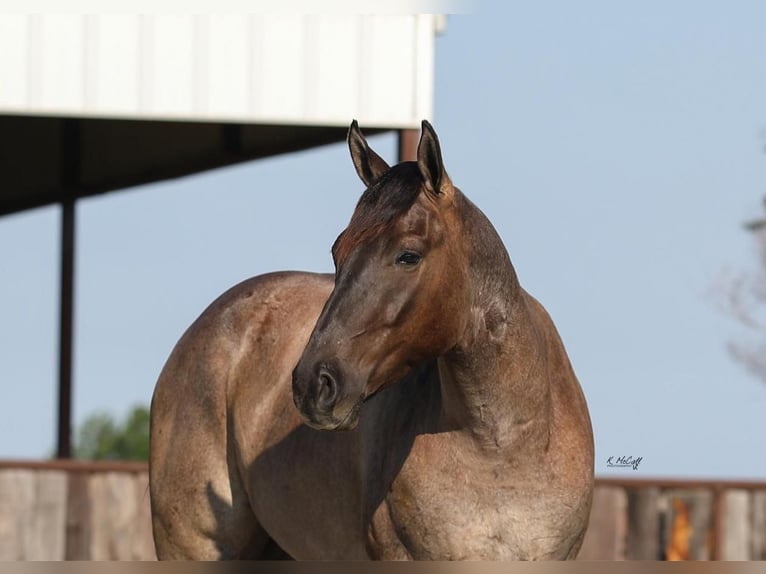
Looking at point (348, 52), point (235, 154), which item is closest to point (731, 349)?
point (235, 154)

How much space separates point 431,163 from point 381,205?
0.58 feet

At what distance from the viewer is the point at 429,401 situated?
4.20m

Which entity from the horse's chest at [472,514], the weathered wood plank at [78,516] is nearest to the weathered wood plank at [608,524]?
the weathered wood plank at [78,516]

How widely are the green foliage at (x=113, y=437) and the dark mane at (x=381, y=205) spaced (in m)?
39.2

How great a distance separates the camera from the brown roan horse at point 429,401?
366 centimetres

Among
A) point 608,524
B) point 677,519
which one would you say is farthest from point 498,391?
point 677,519

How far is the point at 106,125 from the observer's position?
11.4 meters

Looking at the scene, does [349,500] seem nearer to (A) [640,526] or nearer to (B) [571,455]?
(B) [571,455]

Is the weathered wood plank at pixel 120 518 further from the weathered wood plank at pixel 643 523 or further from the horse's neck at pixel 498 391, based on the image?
the horse's neck at pixel 498 391

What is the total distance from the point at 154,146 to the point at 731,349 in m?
10.2

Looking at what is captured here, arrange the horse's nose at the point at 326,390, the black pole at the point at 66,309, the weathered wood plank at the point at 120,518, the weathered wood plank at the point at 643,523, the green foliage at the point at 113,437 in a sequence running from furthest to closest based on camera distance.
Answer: the green foliage at the point at 113,437 < the black pole at the point at 66,309 < the weathered wood plank at the point at 120,518 < the weathered wood plank at the point at 643,523 < the horse's nose at the point at 326,390

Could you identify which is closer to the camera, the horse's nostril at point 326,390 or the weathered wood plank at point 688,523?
the horse's nostril at point 326,390

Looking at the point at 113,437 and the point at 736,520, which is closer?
the point at 736,520

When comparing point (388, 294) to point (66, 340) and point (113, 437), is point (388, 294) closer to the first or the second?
point (66, 340)
